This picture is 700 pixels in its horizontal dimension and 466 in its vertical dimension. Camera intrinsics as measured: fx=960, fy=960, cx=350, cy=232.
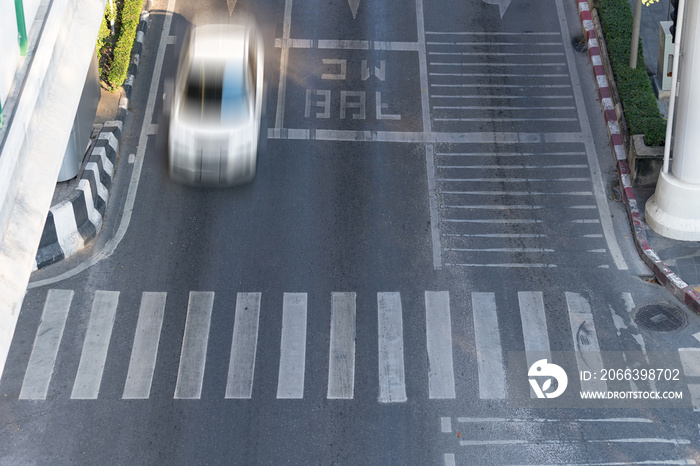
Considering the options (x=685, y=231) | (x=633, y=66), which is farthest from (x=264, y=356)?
(x=633, y=66)

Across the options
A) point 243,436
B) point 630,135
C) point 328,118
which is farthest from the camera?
point 328,118

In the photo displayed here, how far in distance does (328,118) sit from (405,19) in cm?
449

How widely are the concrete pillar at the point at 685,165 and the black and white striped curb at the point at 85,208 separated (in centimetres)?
1046

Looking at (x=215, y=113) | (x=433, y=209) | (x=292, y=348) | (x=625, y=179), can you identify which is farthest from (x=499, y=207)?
(x=215, y=113)

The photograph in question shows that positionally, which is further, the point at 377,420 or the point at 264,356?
the point at 264,356

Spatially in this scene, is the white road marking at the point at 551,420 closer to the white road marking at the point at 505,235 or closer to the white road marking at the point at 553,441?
the white road marking at the point at 553,441

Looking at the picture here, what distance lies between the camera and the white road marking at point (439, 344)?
15.2m

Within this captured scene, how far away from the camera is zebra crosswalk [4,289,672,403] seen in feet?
49.8

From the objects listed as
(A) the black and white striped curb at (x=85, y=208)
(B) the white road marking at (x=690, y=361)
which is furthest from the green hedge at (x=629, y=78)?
(A) the black and white striped curb at (x=85, y=208)

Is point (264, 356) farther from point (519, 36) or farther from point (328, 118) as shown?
point (519, 36)

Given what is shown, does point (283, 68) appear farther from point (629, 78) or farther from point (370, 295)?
point (629, 78)

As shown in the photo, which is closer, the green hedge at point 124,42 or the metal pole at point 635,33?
the metal pole at point 635,33

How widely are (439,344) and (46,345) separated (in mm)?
6462

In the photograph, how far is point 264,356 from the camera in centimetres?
1571
